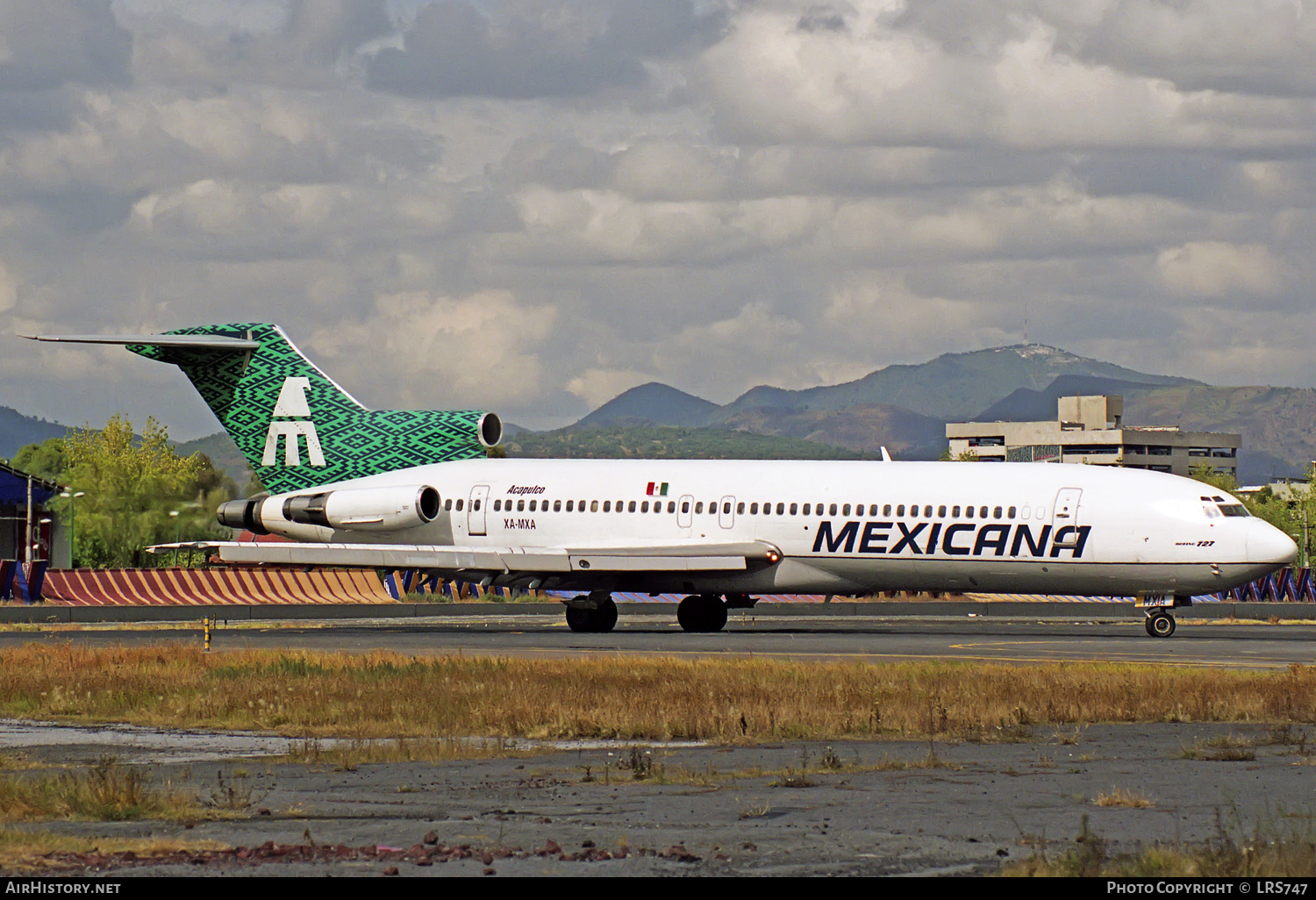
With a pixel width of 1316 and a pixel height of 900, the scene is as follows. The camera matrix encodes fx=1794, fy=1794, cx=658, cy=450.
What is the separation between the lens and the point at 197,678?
87.1ft

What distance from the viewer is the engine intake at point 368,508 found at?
46.8 m

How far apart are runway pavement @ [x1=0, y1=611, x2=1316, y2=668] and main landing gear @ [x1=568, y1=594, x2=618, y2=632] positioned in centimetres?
69

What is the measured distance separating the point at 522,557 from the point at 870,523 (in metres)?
8.47

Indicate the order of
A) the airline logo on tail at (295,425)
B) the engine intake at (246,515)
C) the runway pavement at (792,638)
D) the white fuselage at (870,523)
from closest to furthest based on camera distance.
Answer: the runway pavement at (792,638), the white fuselage at (870,523), the engine intake at (246,515), the airline logo on tail at (295,425)

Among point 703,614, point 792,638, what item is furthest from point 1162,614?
point 703,614

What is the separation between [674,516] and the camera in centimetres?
4453

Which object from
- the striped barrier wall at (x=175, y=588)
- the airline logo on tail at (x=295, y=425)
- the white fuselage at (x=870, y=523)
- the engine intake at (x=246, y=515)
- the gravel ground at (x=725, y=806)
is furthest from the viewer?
the striped barrier wall at (x=175, y=588)

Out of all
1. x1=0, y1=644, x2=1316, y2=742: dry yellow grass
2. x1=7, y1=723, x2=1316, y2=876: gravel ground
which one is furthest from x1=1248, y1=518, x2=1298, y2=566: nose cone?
x1=7, y1=723, x2=1316, y2=876: gravel ground

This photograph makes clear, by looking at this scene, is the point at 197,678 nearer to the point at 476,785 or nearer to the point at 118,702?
the point at 118,702

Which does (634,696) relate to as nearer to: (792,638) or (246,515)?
(792,638)

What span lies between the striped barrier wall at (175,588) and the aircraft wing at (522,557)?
11.3 m

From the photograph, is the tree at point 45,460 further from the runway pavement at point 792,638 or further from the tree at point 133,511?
the runway pavement at point 792,638

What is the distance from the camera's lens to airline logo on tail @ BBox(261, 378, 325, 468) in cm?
5019

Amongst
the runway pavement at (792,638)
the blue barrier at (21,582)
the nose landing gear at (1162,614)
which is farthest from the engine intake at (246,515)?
the nose landing gear at (1162,614)
